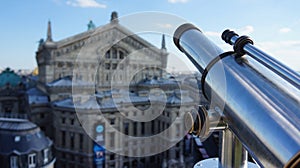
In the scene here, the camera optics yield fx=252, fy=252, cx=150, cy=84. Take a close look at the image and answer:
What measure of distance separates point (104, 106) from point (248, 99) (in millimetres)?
18189

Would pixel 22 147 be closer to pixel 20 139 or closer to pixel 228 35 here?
pixel 20 139

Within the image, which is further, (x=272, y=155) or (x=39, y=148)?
(x=39, y=148)

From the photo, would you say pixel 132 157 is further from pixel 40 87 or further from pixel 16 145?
pixel 40 87

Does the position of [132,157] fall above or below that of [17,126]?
below

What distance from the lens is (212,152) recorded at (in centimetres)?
2114

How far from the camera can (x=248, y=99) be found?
5.09 ft

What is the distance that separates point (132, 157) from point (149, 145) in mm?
1862

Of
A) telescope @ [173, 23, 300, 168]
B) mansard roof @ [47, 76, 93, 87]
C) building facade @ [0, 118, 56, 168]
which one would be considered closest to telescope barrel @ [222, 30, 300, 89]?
telescope @ [173, 23, 300, 168]

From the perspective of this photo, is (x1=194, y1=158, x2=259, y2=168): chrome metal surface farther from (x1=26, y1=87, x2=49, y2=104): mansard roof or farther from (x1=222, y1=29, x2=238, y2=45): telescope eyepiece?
(x1=26, y1=87, x2=49, y2=104): mansard roof

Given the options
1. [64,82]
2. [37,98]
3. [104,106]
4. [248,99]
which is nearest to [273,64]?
[248,99]

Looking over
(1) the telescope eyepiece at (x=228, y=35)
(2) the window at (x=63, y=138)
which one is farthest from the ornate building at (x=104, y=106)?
(1) the telescope eyepiece at (x=228, y=35)

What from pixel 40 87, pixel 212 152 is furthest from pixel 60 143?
pixel 212 152

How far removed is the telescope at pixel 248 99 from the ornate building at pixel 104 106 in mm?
12929

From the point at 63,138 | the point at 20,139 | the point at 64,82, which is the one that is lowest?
the point at 63,138
